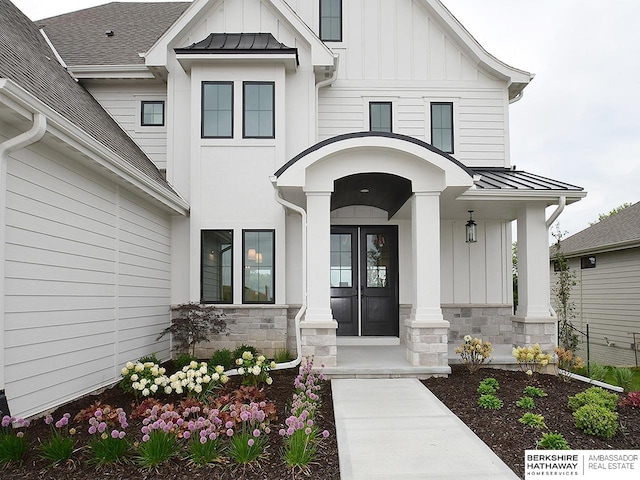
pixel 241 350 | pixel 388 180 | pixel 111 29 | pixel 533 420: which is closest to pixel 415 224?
pixel 388 180

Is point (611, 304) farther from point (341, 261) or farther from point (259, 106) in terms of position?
point (259, 106)

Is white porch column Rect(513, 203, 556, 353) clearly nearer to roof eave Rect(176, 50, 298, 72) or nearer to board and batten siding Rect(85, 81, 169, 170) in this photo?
roof eave Rect(176, 50, 298, 72)

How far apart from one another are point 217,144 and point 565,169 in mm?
37469

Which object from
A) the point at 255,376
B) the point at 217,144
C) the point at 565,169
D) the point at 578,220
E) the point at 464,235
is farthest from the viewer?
the point at 578,220

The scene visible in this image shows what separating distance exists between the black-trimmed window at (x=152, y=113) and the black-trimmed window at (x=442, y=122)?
5500 millimetres

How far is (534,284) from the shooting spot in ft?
28.1

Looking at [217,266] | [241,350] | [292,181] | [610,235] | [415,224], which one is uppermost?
[292,181]

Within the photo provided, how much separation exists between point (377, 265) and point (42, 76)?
6643mm

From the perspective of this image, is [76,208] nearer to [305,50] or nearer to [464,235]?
[305,50]

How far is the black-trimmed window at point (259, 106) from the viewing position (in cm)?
992

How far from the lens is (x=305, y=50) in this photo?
10289 millimetres

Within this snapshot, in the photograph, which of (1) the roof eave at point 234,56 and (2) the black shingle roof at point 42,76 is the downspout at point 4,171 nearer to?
(2) the black shingle roof at point 42,76

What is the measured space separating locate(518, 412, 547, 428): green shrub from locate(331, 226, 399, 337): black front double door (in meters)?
5.37

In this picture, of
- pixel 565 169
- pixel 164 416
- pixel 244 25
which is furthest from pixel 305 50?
pixel 565 169
